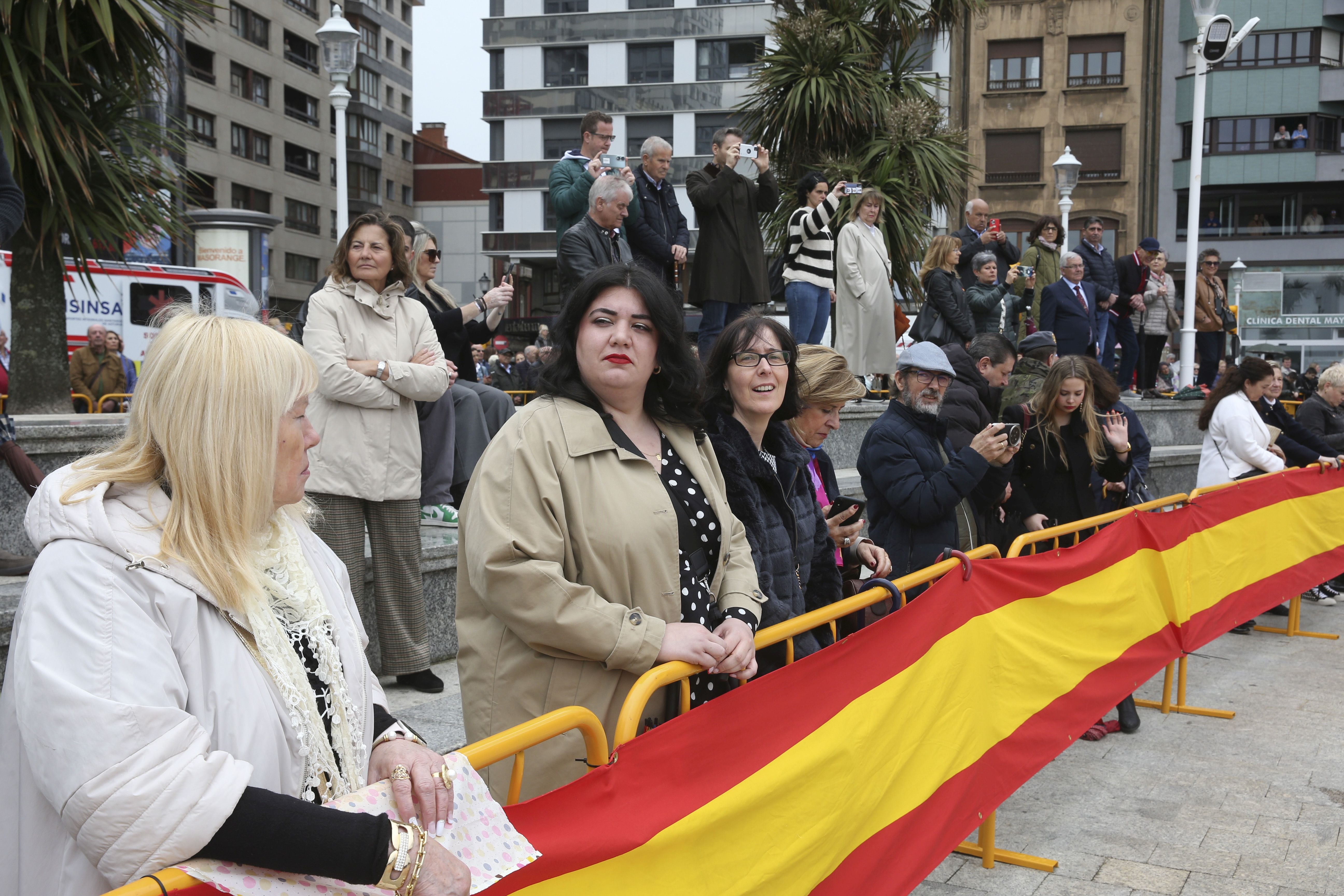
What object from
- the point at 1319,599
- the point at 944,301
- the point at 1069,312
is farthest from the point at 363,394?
the point at 1069,312

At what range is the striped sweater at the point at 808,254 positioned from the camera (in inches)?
365

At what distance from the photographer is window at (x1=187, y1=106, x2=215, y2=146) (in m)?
43.2

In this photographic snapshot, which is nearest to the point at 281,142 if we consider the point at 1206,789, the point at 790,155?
the point at 790,155

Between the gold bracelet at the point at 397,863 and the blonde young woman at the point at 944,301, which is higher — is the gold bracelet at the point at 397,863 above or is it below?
below

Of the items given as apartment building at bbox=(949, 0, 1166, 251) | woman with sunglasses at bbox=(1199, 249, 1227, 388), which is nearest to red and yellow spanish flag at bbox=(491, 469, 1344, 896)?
woman with sunglasses at bbox=(1199, 249, 1227, 388)

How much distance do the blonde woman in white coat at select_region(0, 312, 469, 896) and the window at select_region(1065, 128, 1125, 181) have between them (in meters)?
42.8

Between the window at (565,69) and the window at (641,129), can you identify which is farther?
the window at (565,69)

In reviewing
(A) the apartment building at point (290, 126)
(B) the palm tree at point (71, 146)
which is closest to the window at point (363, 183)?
(A) the apartment building at point (290, 126)

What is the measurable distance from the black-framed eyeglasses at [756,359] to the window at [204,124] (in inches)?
1751

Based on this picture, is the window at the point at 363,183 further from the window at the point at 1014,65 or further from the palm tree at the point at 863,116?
the palm tree at the point at 863,116

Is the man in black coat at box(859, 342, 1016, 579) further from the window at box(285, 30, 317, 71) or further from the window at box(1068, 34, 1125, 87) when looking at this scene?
the window at box(285, 30, 317, 71)

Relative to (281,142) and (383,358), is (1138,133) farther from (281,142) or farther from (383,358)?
(383,358)

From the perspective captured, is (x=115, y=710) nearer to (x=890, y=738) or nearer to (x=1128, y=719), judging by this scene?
(x=890, y=738)

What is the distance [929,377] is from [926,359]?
79 millimetres
